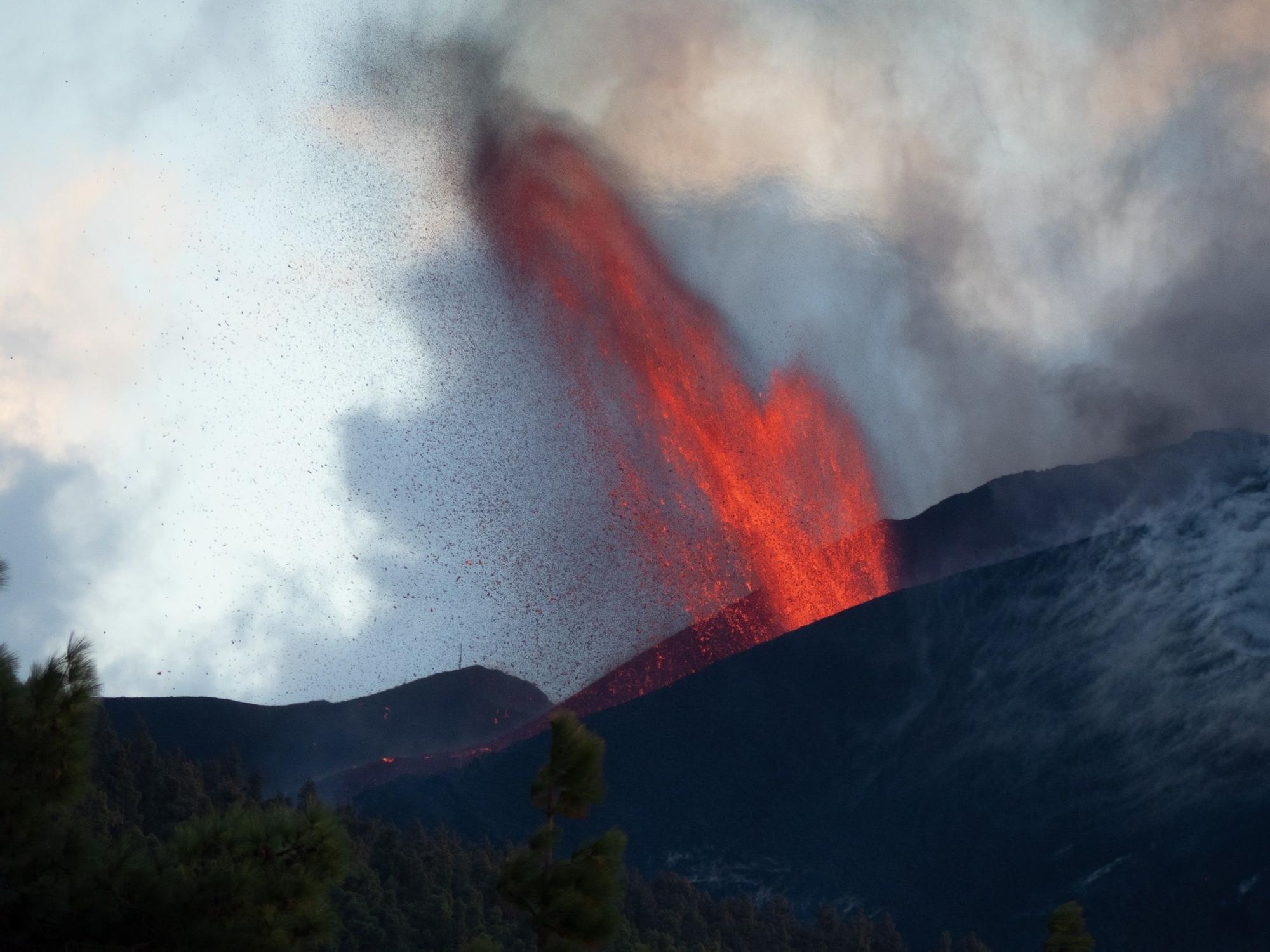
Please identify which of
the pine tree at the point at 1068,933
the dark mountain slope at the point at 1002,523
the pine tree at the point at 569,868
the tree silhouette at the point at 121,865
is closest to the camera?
the tree silhouette at the point at 121,865

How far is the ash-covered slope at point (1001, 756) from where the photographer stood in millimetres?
96375

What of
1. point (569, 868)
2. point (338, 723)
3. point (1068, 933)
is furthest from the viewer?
point (338, 723)

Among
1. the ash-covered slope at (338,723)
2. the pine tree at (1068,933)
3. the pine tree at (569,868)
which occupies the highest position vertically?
the ash-covered slope at (338,723)

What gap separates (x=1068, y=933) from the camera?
1748cm

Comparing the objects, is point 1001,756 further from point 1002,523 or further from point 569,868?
point 569,868

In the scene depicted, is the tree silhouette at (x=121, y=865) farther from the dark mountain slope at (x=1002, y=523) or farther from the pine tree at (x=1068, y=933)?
the dark mountain slope at (x=1002, y=523)

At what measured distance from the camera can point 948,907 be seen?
318 ft

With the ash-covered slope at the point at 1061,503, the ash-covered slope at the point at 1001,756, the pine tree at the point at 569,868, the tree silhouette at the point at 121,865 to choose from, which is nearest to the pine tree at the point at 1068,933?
the pine tree at the point at 569,868

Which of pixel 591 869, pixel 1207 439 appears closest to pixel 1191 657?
pixel 1207 439

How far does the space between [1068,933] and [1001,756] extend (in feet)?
317

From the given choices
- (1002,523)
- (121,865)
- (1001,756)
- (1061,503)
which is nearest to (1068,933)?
(121,865)

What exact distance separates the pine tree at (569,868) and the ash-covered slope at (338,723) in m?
104

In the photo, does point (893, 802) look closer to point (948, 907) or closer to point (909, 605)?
point (948, 907)

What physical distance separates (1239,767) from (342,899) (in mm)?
71433
